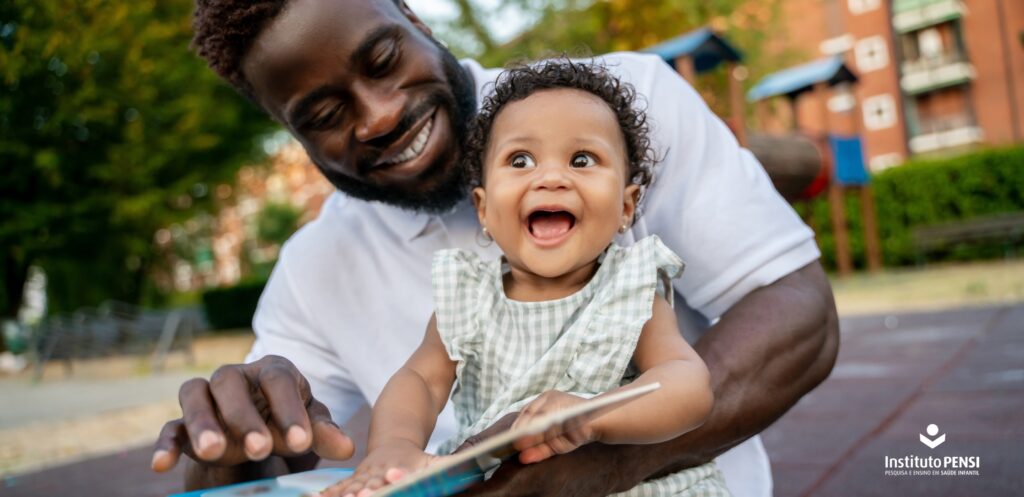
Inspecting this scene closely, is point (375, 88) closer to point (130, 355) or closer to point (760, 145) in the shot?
point (760, 145)

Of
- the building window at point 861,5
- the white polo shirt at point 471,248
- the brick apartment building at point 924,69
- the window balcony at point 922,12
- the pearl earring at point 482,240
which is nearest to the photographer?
the white polo shirt at point 471,248

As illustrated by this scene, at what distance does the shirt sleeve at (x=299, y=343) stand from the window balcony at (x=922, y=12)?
30565 millimetres

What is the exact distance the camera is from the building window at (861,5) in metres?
28.9

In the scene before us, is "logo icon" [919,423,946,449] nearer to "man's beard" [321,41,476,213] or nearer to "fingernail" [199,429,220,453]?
"man's beard" [321,41,476,213]

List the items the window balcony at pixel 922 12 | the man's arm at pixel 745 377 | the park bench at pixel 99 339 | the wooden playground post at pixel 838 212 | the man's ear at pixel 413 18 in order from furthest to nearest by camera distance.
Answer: the window balcony at pixel 922 12 → the wooden playground post at pixel 838 212 → the park bench at pixel 99 339 → the man's ear at pixel 413 18 → the man's arm at pixel 745 377

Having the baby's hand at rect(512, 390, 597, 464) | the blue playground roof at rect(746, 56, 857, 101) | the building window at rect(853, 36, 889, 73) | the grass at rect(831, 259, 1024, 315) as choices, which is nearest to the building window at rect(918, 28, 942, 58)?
the building window at rect(853, 36, 889, 73)

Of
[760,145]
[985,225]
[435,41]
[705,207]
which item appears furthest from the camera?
[985,225]

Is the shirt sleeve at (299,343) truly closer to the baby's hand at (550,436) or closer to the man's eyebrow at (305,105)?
the man's eyebrow at (305,105)

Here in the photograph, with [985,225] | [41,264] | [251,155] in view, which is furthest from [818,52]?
[41,264]

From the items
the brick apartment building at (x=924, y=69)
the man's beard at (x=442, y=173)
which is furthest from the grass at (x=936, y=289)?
the brick apartment building at (x=924, y=69)

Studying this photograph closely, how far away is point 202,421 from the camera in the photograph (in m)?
0.94

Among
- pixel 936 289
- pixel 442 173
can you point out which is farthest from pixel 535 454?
pixel 936 289

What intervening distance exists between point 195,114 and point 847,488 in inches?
537

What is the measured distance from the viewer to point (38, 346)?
11.9 m
